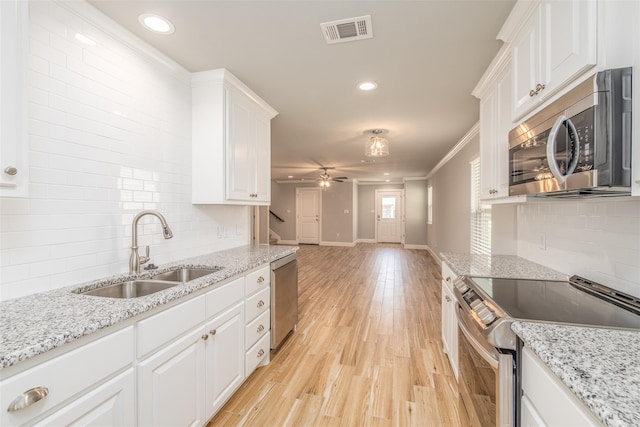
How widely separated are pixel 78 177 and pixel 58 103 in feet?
1.26

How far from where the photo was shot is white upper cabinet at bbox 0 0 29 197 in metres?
1.01

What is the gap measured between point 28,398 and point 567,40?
2.29 meters

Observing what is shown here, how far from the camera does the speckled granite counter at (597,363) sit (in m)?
0.61

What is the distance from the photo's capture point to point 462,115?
3301mm

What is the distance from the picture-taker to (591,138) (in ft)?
3.29

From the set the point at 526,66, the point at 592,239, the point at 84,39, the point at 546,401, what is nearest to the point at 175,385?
the point at 546,401

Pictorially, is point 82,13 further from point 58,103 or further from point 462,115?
point 462,115

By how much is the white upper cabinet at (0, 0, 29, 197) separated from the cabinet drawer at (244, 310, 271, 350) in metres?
1.54

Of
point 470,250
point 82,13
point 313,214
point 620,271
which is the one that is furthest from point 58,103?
point 313,214

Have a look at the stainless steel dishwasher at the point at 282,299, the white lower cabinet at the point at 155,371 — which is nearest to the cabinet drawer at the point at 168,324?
the white lower cabinet at the point at 155,371

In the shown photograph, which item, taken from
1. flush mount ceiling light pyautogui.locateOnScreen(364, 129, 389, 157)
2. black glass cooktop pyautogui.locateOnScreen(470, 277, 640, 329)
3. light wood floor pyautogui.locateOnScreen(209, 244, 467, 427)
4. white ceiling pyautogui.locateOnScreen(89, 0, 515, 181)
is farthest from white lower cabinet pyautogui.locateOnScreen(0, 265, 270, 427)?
flush mount ceiling light pyautogui.locateOnScreen(364, 129, 389, 157)

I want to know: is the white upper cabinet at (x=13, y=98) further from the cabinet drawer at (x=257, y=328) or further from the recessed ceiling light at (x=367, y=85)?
the recessed ceiling light at (x=367, y=85)

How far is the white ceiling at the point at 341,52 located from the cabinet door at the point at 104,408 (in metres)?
1.87

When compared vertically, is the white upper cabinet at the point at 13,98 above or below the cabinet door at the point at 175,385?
above
